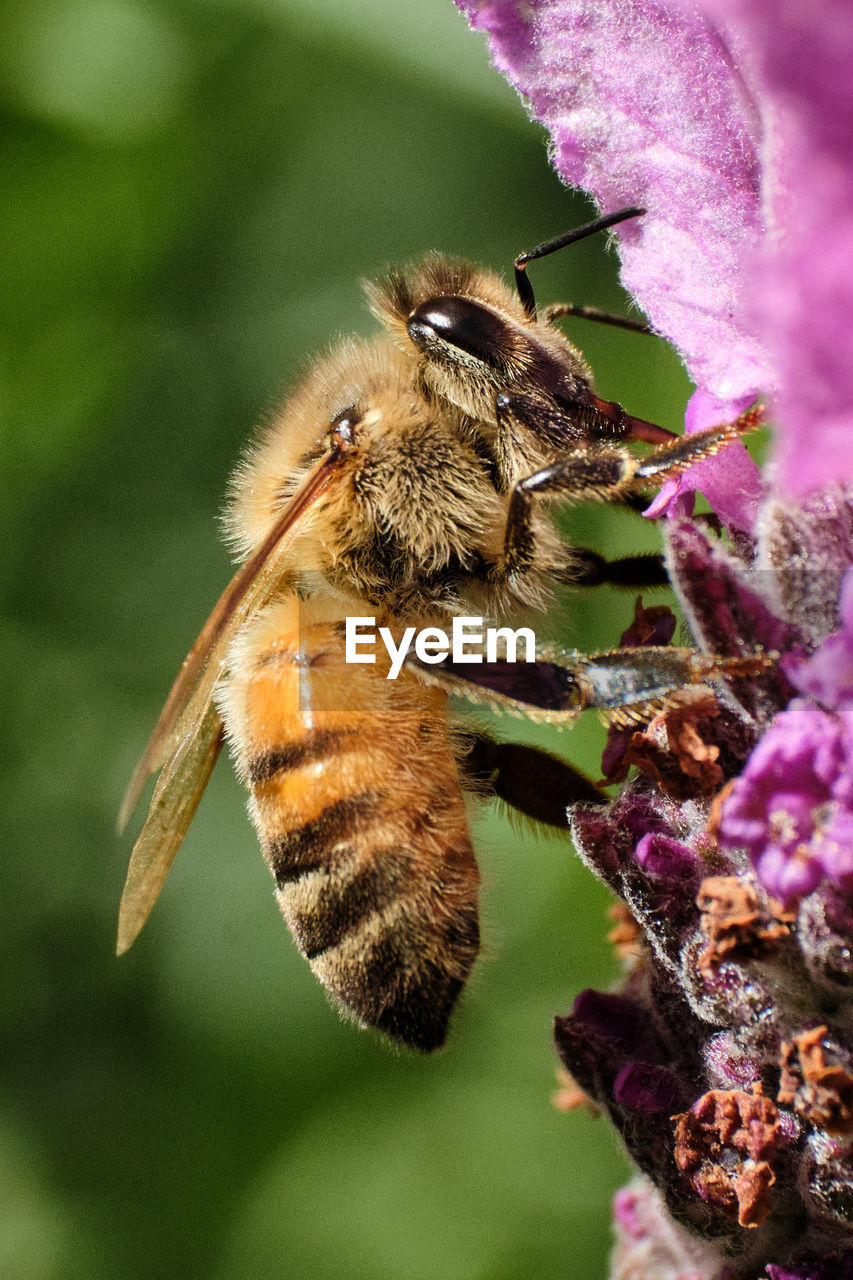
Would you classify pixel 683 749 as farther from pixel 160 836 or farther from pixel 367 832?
pixel 160 836

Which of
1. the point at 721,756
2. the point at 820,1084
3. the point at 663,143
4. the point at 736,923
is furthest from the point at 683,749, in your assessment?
the point at 663,143

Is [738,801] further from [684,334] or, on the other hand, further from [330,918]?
[330,918]

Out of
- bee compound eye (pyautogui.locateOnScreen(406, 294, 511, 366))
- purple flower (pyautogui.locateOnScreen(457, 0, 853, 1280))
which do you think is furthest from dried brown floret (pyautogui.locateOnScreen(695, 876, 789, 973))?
bee compound eye (pyautogui.locateOnScreen(406, 294, 511, 366))

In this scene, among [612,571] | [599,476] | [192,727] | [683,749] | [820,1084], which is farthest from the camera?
[612,571]

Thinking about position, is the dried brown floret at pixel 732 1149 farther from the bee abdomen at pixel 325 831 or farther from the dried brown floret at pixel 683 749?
the bee abdomen at pixel 325 831

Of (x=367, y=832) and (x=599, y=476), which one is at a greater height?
(x=599, y=476)

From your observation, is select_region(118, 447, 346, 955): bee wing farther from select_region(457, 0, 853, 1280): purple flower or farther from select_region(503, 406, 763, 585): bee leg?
select_region(457, 0, 853, 1280): purple flower

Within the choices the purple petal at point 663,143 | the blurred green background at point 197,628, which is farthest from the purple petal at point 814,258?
the blurred green background at point 197,628
